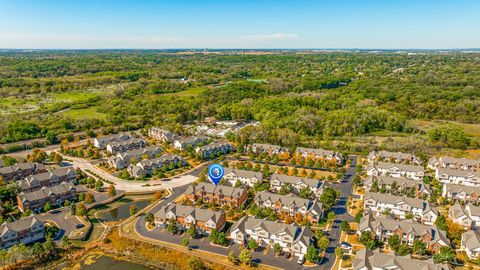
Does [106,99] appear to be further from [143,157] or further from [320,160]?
[320,160]

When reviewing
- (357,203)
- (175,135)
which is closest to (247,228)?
(357,203)

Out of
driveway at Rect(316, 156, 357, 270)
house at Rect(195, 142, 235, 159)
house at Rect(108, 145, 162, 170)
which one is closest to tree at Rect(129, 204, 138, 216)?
house at Rect(108, 145, 162, 170)

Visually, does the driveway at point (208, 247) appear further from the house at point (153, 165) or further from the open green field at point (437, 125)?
the open green field at point (437, 125)

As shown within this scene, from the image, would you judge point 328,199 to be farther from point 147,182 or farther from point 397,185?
point 147,182

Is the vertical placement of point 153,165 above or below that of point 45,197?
below

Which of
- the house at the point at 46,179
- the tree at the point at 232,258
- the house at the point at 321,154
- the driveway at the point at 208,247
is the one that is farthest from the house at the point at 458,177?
the house at the point at 46,179

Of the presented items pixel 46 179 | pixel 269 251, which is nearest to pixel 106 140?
pixel 46 179
